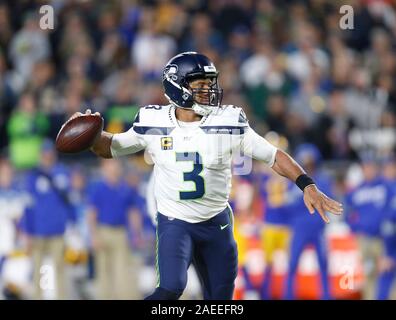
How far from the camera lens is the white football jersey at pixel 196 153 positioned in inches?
270

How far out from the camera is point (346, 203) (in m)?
12.4

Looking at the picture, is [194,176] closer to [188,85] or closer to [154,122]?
[154,122]

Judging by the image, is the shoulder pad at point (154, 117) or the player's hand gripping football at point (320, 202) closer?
the player's hand gripping football at point (320, 202)

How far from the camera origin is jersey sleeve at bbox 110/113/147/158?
7016 mm

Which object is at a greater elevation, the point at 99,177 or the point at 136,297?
the point at 99,177

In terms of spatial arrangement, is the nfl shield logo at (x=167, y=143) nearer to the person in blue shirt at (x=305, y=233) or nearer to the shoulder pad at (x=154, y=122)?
the shoulder pad at (x=154, y=122)

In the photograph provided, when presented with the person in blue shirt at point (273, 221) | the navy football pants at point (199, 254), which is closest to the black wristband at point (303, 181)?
the navy football pants at point (199, 254)

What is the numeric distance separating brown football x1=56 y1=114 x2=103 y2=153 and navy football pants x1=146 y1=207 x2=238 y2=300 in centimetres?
60

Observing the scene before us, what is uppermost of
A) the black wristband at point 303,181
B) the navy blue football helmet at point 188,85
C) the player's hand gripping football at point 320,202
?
the navy blue football helmet at point 188,85

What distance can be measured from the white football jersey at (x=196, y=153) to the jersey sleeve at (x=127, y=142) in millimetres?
27

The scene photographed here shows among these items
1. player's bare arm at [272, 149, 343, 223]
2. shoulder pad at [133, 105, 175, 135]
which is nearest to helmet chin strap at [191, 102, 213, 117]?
shoulder pad at [133, 105, 175, 135]
